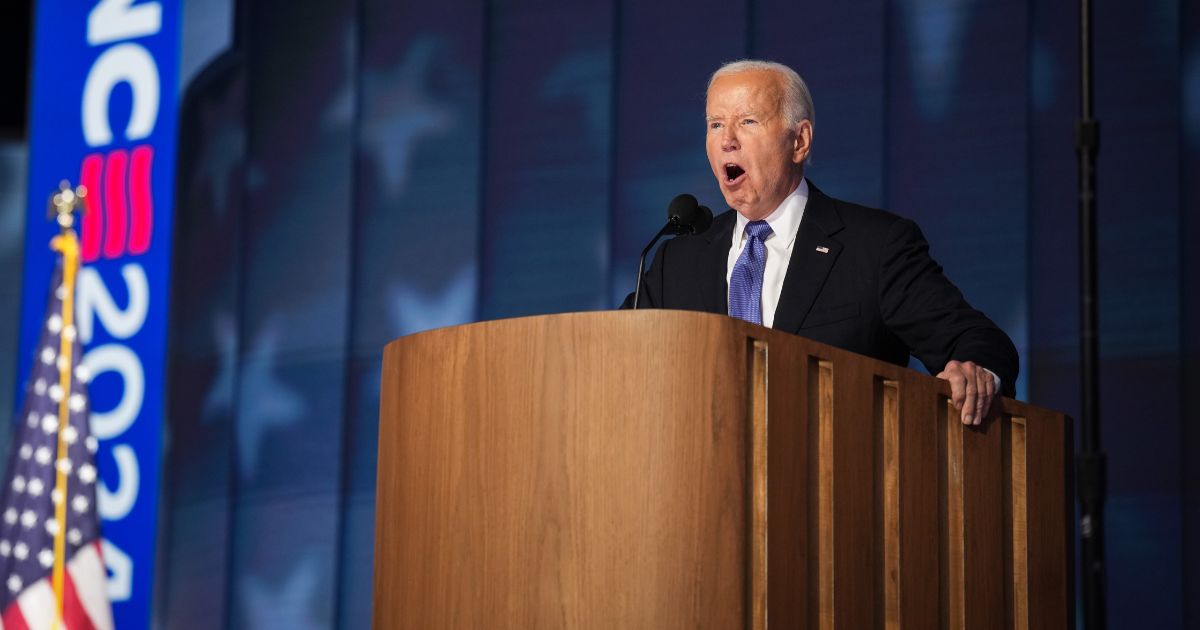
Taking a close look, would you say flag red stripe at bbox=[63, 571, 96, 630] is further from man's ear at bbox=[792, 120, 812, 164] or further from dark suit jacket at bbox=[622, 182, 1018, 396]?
man's ear at bbox=[792, 120, 812, 164]

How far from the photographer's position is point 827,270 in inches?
104

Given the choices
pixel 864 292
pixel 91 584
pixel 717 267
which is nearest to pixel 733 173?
pixel 717 267

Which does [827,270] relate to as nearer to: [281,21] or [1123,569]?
[1123,569]

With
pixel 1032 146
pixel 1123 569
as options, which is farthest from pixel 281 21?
pixel 1123 569

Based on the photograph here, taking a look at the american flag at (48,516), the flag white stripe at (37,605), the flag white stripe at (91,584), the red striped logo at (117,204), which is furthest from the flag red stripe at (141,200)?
the flag white stripe at (37,605)

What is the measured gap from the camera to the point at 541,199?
17.9 feet

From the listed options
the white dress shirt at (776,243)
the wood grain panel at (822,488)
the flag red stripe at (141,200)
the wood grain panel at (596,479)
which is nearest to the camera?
the wood grain panel at (596,479)

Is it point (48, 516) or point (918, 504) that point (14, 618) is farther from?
point (918, 504)

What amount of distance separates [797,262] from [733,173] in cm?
25

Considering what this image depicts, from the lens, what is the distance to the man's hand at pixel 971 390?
221cm

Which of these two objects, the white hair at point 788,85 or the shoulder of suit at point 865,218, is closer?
the shoulder of suit at point 865,218

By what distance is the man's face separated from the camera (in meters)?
2.80

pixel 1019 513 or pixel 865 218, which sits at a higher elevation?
pixel 865 218

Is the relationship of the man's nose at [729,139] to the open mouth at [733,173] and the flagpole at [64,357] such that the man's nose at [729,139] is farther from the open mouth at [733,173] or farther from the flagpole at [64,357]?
the flagpole at [64,357]
